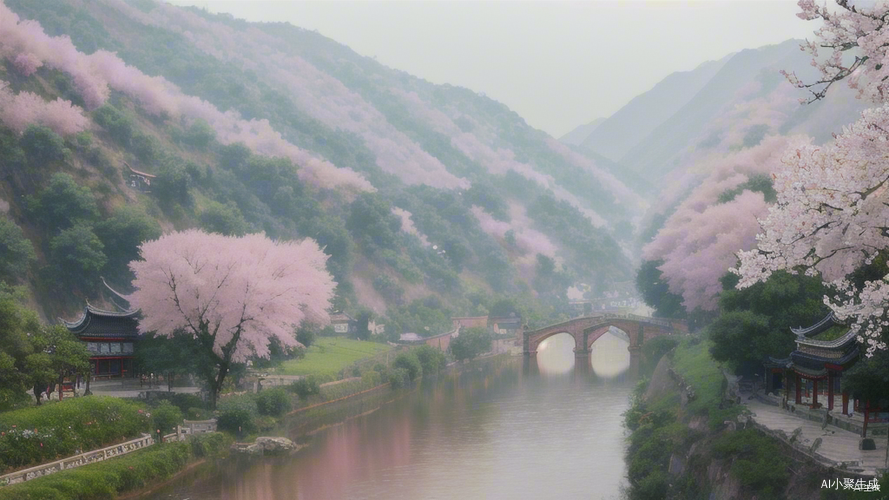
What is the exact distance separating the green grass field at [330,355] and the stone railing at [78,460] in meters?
18.8

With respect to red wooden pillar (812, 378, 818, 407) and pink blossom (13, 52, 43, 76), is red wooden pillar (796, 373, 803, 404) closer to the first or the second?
red wooden pillar (812, 378, 818, 407)

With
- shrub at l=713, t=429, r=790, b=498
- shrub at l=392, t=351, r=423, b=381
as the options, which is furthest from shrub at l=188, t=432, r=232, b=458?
shrub at l=392, t=351, r=423, b=381

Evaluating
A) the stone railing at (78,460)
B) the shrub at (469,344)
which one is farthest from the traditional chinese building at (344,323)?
the stone railing at (78,460)

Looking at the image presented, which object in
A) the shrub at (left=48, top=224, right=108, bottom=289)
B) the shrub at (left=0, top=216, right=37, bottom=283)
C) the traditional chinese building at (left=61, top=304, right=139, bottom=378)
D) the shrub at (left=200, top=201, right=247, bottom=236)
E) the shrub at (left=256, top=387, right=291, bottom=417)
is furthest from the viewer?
the shrub at (left=200, top=201, right=247, bottom=236)

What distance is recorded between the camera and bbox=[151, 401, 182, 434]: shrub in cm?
4147

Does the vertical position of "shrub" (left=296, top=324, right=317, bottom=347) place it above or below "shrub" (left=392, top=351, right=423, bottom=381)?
above

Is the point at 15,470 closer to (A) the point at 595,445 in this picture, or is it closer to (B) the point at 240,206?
(A) the point at 595,445

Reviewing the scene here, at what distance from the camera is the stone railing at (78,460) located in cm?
3075

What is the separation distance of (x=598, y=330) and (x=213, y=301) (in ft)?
175

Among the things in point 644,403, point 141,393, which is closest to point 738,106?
point 644,403

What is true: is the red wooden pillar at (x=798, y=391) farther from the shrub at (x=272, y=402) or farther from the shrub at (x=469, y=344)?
the shrub at (x=469, y=344)

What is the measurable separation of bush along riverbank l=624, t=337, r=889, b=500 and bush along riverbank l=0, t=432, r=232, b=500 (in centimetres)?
2020

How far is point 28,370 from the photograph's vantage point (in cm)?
3716

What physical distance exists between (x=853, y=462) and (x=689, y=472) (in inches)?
372
